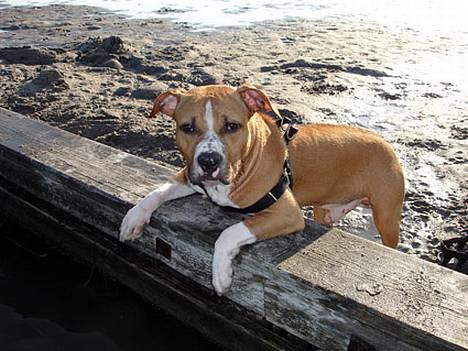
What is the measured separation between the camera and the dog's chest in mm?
3844

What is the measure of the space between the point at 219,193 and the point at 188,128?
1.47 feet

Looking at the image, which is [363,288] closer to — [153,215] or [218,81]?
[153,215]

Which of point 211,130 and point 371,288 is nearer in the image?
point 371,288

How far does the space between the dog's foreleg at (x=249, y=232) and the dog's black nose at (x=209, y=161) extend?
0.36 metres

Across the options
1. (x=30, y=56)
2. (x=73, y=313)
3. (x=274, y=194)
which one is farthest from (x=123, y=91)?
(x=274, y=194)

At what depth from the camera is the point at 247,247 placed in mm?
3488

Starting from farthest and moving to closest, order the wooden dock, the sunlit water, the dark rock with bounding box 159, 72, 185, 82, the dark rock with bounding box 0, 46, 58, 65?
1. the sunlit water
2. the dark rock with bounding box 0, 46, 58, 65
3. the dark rock with bounding box 159, 72, 185, 82
4. the wooden dock

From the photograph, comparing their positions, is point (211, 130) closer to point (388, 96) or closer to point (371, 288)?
point (371, 288)

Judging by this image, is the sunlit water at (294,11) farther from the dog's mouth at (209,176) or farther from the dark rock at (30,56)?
the dog's mouth at (209,176)

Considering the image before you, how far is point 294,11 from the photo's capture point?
14156 millimetres

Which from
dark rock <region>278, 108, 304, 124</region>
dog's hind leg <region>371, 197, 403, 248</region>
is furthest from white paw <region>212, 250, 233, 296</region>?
dark rock <region>278, 108, 304, 124</region>

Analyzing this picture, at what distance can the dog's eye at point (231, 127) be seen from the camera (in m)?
3.81

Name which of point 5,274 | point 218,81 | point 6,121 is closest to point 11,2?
point 218,81

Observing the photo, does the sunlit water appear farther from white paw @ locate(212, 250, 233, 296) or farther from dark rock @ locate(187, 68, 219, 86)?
white paw @ locate(212, 250, 233, 296)
